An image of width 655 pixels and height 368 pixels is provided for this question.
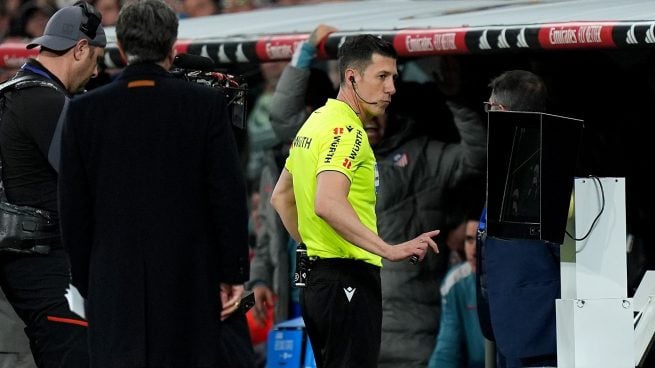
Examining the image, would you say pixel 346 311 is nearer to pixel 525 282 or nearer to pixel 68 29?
pixel 525 282

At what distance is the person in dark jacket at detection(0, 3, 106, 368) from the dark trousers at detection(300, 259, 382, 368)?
968mm

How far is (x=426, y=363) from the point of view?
28.2 feet

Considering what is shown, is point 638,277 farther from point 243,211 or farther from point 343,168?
point 243,211

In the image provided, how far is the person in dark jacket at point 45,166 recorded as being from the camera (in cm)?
636

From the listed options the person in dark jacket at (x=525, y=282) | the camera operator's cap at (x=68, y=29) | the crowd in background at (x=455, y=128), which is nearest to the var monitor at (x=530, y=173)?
the person in dark jacket at (x=525, y=282)

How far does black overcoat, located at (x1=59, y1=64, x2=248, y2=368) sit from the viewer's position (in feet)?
17.3

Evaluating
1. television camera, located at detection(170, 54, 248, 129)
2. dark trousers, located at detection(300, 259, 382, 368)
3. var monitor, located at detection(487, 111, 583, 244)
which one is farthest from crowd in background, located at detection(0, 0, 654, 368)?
television camera, located at detection(170, 54, 248, 129)

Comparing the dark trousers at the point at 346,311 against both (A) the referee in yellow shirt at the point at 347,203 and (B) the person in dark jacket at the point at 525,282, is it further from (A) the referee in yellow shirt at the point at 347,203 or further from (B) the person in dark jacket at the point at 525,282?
(B) the person in dark jacket at the point at 525,282

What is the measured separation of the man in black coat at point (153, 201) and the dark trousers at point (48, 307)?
3.67ft

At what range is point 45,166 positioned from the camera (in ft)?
21.1

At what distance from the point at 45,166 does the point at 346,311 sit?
1357 mm

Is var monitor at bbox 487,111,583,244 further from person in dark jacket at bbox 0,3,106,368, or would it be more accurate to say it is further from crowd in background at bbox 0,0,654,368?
person in dark jacket at bbox 0,3,106,368

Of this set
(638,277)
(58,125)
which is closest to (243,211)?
(58,125)

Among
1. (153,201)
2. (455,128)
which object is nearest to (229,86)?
(153,201)
